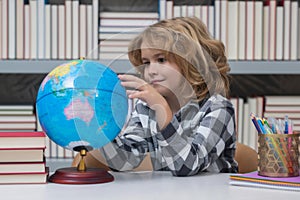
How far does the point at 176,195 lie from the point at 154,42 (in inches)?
23.0

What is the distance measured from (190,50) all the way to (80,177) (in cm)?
60

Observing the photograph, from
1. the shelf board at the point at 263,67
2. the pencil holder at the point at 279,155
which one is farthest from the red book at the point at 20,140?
the shelf board at the point at 263,67

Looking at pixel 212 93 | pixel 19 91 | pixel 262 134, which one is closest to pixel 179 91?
pixel 212 93

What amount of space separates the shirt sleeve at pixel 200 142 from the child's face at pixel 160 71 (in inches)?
5.2

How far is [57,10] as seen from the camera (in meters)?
2.71

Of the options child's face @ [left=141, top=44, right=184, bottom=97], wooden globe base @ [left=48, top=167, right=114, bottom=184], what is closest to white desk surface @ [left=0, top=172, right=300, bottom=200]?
wooden globe base @ [left=48, top=167, right=114, bottom=184]

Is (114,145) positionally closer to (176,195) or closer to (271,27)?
(176,195)

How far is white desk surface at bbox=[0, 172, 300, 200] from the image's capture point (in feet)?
3.81

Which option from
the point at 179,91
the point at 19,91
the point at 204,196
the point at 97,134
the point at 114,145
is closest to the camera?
the point at 204,196

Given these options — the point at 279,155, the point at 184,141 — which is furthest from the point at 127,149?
the point at 279,155

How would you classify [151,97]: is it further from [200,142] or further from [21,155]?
[21,155]

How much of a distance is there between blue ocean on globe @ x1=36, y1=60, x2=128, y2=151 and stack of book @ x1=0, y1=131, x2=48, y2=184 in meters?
0.05

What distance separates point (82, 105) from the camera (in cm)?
124

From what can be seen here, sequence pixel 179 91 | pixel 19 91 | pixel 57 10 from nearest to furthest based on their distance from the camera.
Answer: pixel 179 91
pixel 57 10
pixel 19 91
